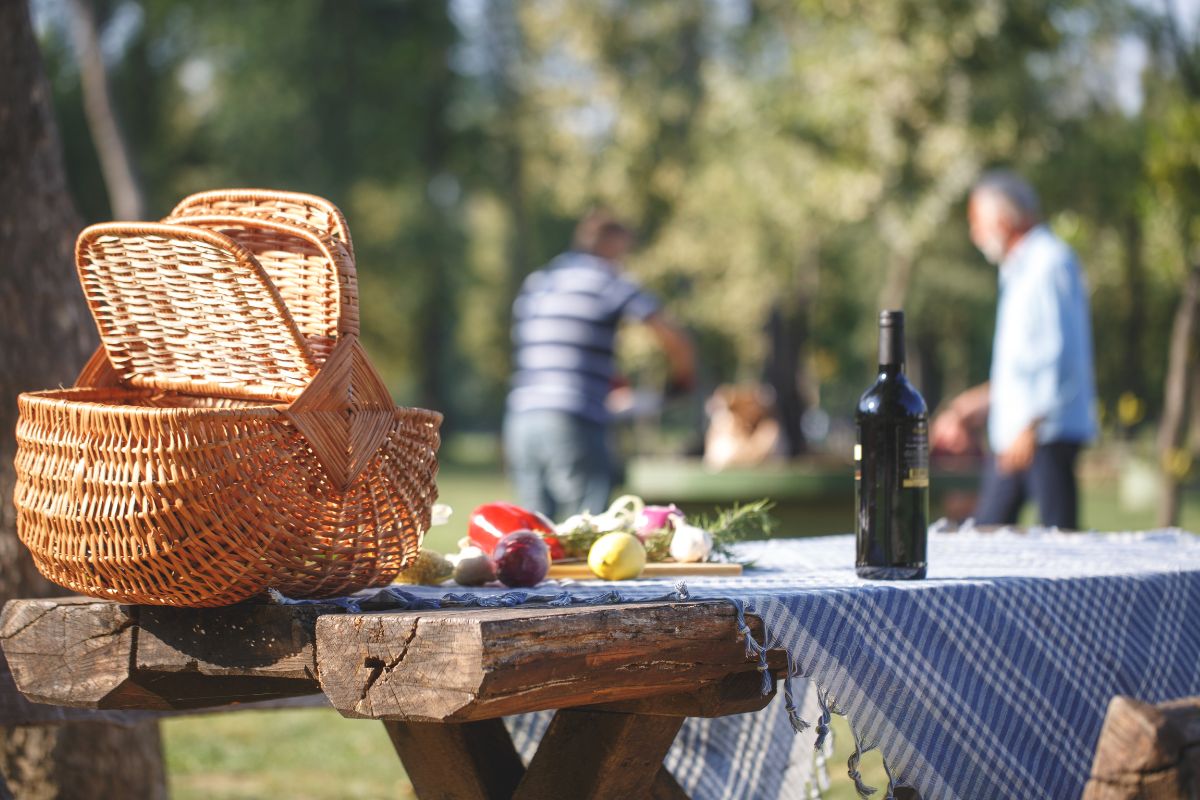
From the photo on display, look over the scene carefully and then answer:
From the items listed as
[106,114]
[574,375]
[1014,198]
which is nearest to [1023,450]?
[1014,198]

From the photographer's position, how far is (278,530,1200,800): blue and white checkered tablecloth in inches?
88.9

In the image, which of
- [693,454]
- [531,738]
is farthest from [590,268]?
[693,454]

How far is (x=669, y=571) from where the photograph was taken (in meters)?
2.82

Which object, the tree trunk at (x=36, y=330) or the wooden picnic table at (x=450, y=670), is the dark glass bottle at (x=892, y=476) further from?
the tree trunk at (x=36, y=330)

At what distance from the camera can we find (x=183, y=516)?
2.08m

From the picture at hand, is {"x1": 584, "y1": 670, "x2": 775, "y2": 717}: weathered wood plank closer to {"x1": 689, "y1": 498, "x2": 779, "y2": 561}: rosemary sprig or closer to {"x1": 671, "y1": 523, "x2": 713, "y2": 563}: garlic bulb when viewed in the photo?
{"x1": 671, "y1": 523, "x2": 713, "y2": 563}: garlic bulb

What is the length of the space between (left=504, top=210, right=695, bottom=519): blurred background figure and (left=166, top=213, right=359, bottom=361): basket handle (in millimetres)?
3885

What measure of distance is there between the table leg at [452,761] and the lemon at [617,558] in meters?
0.35

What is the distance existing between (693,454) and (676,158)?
9.03 m

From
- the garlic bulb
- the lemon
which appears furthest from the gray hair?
the lemon

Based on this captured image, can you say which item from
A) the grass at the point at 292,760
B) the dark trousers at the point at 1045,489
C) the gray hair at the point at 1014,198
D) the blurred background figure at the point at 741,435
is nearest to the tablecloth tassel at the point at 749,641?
the grass at the point at 292,760

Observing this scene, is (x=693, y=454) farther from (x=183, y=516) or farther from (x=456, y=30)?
(x=183, y=516)

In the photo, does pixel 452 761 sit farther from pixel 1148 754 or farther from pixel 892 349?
pixel 1148 754

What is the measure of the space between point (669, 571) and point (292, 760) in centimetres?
348
